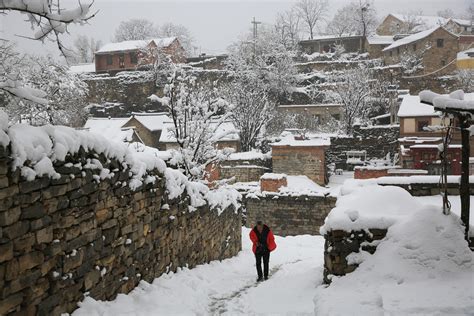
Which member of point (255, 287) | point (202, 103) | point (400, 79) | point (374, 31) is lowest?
point (255, 287)

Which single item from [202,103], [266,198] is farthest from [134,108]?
[202,103]

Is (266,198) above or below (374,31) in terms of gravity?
below

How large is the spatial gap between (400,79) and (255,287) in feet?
131

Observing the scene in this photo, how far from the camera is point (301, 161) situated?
2612 cm

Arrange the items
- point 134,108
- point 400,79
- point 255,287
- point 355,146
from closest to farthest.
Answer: point 255,287 → point 355,146 → point 400,79 → point 134,108

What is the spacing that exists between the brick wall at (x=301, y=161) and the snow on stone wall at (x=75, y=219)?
1875 centimetres

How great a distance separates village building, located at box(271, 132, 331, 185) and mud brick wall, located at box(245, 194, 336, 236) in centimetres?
433

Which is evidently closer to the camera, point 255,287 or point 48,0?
point 48,0

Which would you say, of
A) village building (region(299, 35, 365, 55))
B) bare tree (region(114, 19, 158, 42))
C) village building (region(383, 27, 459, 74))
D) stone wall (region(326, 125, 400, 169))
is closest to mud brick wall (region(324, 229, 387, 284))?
stone wall (region(326, 125, 400, 169))

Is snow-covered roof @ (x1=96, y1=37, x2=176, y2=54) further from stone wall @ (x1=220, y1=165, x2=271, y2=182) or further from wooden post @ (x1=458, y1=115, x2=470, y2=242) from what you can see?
wooden post @ (x1=458, y1=115, x2=470, y2=242)

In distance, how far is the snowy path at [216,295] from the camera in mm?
5469

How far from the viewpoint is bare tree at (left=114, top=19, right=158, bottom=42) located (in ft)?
248

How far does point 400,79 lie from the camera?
43031 millimetres

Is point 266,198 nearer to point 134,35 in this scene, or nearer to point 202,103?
point 202,103
